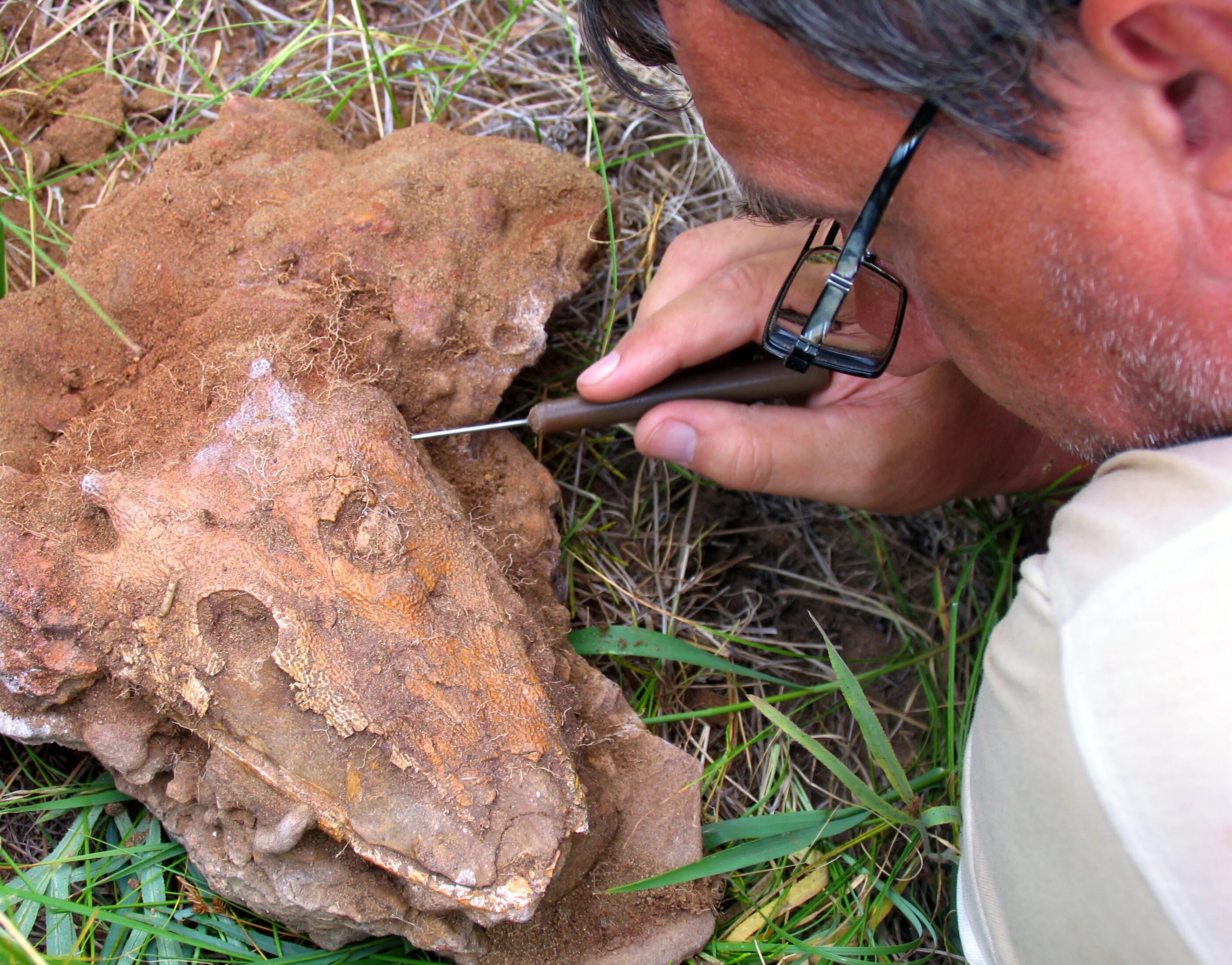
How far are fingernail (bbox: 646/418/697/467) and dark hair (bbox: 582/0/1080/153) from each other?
3.20 feet

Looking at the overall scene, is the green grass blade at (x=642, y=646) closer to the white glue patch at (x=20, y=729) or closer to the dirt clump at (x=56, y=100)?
the white glue patch at (x=20, y=729)

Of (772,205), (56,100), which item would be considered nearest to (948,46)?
(772,205)

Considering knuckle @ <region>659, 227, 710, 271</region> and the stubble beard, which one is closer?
the stubble beard

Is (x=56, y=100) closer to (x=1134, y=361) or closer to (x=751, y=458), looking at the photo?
(x=751, y=458)

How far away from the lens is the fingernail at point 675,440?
6.54 feet

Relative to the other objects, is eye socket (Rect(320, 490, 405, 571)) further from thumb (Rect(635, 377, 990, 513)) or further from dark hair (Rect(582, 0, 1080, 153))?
dark hair (Rect(582, 0, 1080, 153))

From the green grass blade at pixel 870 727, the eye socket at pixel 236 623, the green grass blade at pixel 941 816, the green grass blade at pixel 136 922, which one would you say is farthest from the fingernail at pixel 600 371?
the green grass blade at pixel 136 922

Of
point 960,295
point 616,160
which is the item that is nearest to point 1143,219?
point 960,295

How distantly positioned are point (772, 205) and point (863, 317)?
0.44m

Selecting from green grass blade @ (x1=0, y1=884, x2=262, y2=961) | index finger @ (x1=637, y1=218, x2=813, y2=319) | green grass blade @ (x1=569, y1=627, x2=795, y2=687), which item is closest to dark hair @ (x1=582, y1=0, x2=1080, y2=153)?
index finger @ (x1=637, y1=218, x2=813, y2=319)

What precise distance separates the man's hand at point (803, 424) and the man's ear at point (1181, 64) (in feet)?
2.95

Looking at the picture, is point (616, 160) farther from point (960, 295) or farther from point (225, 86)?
point (960, 295)

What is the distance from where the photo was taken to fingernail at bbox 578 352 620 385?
2002 millimetres

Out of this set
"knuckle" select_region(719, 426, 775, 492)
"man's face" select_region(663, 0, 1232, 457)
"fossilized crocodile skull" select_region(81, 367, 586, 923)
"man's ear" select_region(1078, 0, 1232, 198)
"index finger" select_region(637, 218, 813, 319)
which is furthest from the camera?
"index finger" select_region(637, 218, 813, 319)
